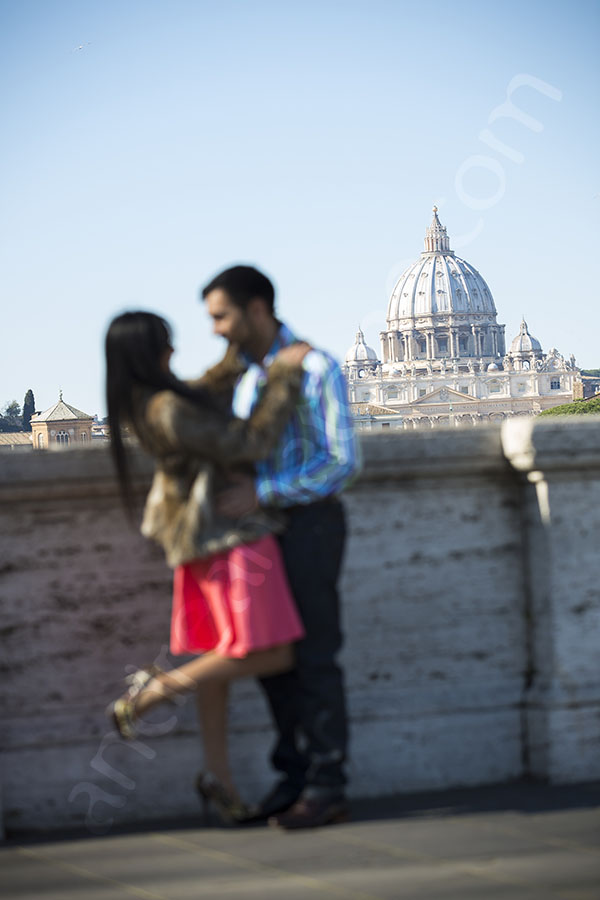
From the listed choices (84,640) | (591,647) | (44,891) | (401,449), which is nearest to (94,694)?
(84,640)

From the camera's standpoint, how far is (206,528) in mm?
2475

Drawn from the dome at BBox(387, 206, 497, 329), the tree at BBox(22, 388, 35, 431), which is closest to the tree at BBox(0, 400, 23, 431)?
the tree at BBox(22, 388, 35, 431)

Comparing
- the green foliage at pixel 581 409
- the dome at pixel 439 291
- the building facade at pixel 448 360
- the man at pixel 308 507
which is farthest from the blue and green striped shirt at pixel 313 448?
the dome at pixel 439 291

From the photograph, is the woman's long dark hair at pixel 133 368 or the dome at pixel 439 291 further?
the dome at pixel 439 291

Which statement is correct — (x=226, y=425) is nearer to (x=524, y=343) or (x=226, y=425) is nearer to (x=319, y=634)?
(x=319, y=634)

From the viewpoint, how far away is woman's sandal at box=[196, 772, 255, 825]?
8.40 feet

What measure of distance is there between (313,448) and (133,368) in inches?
13.7

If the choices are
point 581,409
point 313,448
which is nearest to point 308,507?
point 313,448

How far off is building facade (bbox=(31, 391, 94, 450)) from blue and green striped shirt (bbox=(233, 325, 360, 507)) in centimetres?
8971

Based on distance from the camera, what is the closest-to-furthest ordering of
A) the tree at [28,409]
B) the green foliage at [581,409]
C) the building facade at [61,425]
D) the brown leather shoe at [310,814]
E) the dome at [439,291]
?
1. the brown leather shoe at [310,814]
2. the green foliage at [581,409]
3. the building facade at [61,425]
4. the tree at [28,409]
5. the dome at [439,291]

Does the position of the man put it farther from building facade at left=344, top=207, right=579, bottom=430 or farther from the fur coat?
building facade at left=344, top=207, right=579, bottom=430

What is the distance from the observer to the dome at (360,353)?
123875mm

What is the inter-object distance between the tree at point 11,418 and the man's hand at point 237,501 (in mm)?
108345

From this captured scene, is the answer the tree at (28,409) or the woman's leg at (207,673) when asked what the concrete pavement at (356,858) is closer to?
the woman's leg at (207,673)
